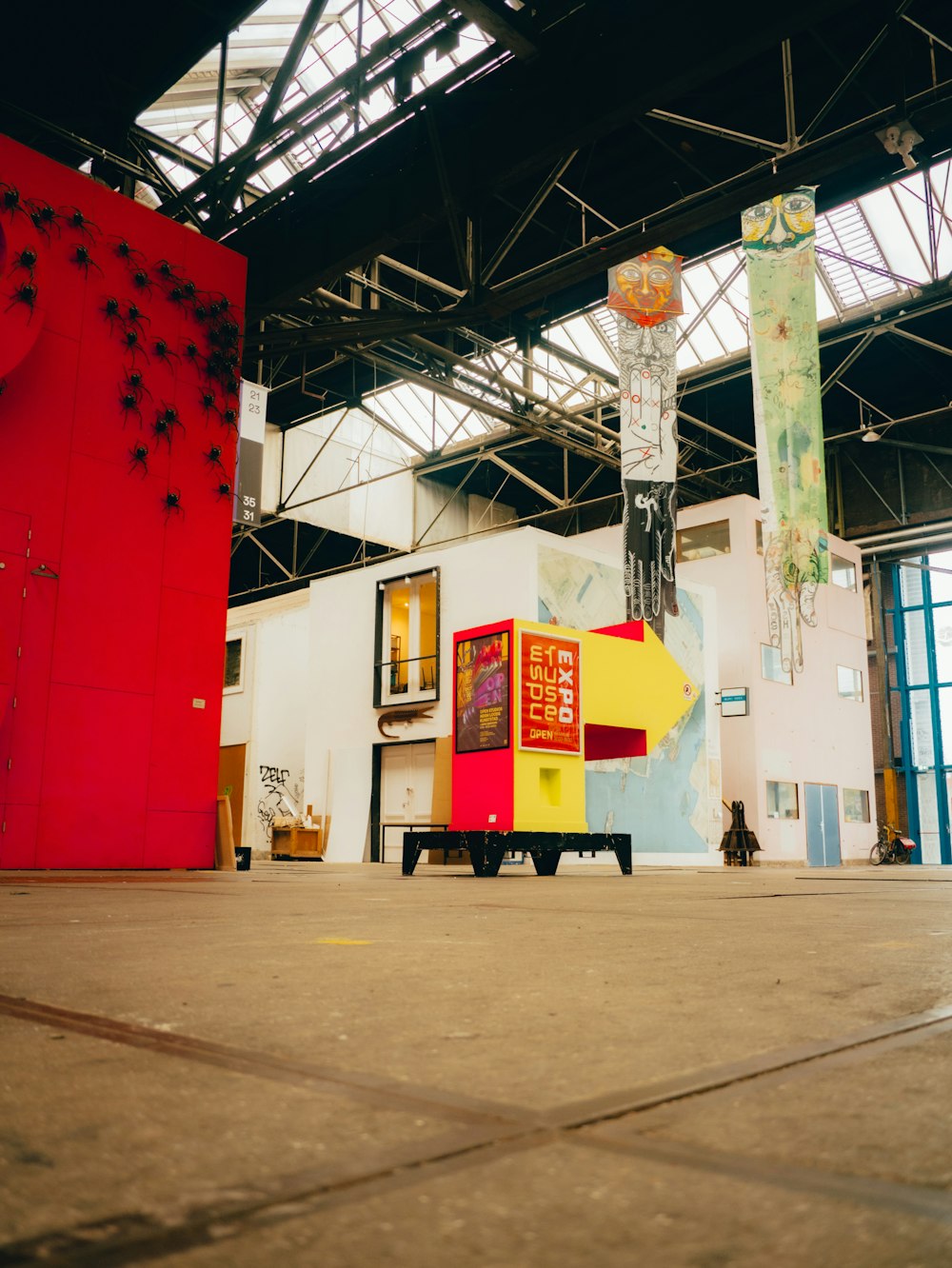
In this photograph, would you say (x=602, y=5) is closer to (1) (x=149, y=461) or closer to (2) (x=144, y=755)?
(1) (x=149, y=461)

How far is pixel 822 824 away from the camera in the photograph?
74.9 ft

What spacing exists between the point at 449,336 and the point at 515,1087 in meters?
17.6

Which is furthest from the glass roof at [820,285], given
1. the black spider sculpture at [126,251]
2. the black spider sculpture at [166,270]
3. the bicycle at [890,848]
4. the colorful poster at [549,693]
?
the bicycle at [890,848]

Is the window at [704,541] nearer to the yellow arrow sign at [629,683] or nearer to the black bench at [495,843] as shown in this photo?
the yellow arrow sign at [629,683]

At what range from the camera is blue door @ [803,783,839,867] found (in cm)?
2242

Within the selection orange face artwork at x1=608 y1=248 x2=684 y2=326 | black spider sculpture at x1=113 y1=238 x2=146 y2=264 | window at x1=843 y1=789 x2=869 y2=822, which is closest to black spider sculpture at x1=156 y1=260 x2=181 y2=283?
black spider sculpture at x1=113 y1=238 x2=146 y2=264

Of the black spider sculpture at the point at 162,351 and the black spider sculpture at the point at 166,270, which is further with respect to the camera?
the black spider sculpture at the point at 166,270

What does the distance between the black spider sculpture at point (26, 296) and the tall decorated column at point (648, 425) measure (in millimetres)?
6117

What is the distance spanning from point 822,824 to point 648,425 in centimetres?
1398

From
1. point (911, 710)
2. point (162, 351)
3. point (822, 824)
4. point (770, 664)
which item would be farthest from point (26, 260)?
point (911, 710)

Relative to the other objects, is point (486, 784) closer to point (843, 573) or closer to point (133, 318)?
point (133, 318)

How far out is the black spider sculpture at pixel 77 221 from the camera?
32.0ft

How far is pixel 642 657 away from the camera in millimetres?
10180

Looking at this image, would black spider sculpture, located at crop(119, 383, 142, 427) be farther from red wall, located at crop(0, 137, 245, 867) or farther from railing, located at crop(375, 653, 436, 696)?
railing, located at crop(375, 653, 436, 696)
